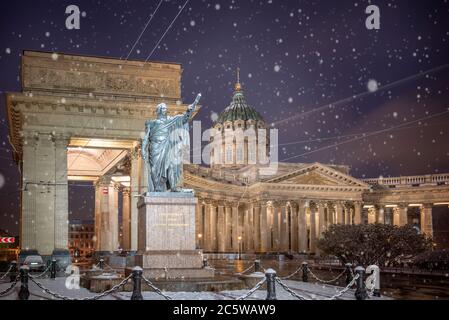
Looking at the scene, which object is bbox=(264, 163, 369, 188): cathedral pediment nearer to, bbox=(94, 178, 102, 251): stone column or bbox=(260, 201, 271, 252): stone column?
bbox=(260, 201, 271, 252): stone column

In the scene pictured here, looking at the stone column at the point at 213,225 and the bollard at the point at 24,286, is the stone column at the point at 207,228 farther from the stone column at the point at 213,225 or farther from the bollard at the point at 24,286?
the bollard at the point at 24,286

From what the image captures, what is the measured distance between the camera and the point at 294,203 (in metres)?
81.8

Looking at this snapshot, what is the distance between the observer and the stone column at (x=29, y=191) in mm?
37419

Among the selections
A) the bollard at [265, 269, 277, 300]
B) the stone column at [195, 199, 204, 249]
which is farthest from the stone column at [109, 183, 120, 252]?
the bollard at [265, 269, 277, 300]

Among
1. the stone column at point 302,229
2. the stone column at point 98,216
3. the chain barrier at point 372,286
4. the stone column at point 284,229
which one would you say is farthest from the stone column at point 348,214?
the chain barrier at point 372,286

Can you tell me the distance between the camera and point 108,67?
4019 cm

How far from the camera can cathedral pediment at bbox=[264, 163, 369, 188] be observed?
7950 centimetres

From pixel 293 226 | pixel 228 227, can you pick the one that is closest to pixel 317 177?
pixel 293 226

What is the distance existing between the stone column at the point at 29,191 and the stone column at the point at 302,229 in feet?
155

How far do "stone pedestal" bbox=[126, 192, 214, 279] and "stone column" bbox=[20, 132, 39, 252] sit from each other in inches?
821

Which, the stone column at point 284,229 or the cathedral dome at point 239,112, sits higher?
the cathedral dome at point 239,112
